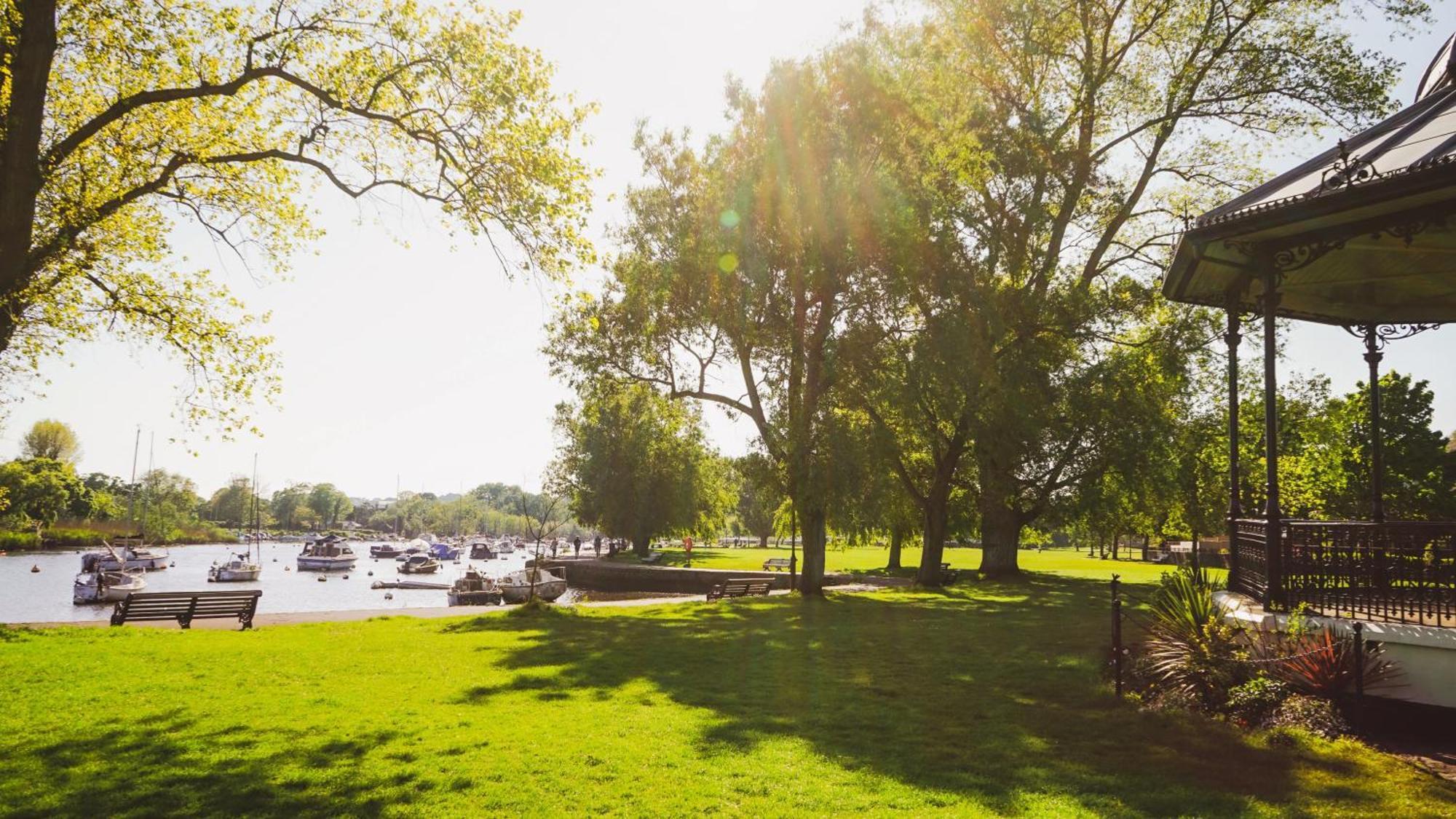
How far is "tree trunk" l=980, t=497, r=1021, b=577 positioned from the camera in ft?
119

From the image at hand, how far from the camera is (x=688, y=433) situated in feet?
172

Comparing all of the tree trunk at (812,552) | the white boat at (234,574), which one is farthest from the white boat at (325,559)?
the tree trunk at (812,552)

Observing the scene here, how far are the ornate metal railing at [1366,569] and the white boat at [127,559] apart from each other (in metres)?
70.0

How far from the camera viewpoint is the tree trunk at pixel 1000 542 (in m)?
36.1

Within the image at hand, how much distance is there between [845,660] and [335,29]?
13416 mm

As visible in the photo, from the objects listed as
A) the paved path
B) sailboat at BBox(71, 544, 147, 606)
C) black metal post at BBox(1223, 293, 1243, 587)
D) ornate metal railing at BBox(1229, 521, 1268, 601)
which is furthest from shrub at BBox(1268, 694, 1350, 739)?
sailboat at BBox(71, 544, 147, 606)

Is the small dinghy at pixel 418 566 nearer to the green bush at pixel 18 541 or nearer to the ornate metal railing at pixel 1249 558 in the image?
the green bush at pixel 18 541

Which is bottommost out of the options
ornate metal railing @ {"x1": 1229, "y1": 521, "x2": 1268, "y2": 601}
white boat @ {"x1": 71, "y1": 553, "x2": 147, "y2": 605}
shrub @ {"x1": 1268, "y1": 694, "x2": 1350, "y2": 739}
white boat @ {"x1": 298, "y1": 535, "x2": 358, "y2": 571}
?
white boat @ {"x1": 298, "y1": 535, "x2": 358, "y2": 571}

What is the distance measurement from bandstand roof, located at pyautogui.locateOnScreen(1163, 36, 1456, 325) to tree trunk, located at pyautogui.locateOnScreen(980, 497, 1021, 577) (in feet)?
76.3

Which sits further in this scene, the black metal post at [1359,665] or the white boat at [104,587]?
the white boat at [104,587]

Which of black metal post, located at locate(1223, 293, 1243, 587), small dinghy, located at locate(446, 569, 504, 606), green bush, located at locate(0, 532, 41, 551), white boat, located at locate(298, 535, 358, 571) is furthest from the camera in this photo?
white boat, located at locate(298, 535, 358, 571)

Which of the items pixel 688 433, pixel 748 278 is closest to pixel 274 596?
pixel 688 433

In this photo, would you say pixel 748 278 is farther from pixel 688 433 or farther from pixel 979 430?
pixel 688 433

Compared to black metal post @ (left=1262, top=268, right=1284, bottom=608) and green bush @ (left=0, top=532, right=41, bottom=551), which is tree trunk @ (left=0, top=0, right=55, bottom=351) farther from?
green bush @ (left=0, top=532, right=41, bottom=551)
